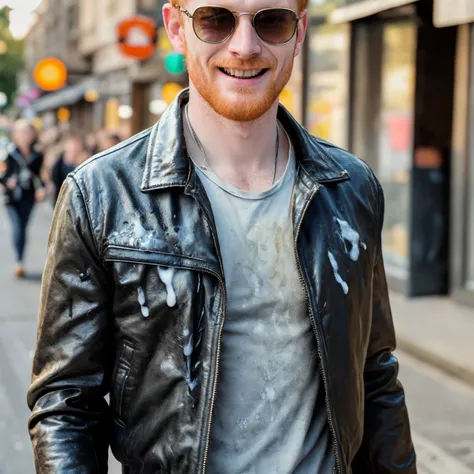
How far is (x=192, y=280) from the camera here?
1.72m

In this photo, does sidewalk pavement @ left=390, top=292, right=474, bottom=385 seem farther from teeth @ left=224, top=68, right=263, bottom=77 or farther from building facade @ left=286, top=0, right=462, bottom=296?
teeth @ left=224, top=68, right=263, bottom=77

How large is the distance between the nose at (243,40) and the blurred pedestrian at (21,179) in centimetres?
1048

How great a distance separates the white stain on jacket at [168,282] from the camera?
1710mm

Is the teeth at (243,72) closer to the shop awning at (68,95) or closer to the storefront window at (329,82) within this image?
the storefront window at (329,82)

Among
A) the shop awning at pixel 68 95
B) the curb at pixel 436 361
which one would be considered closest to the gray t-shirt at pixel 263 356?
the curb at pixel 436 361

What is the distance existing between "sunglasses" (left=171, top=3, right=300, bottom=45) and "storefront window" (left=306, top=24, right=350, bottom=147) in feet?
31.8

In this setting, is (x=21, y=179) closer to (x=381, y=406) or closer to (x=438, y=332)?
(x=438, y=332)

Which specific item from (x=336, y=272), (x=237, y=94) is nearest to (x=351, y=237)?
(x=336, y=272)

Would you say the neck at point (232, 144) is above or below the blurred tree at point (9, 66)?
below

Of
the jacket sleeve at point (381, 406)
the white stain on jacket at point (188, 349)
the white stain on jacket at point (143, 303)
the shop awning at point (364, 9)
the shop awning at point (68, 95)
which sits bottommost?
the jacket sleeve at point (381, 406)

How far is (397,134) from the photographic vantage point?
10617 mm

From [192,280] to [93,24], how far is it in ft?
94.9

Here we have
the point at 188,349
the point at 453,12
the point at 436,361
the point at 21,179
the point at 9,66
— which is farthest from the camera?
the point at 9,66

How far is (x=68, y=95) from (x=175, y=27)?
34.6 meters
